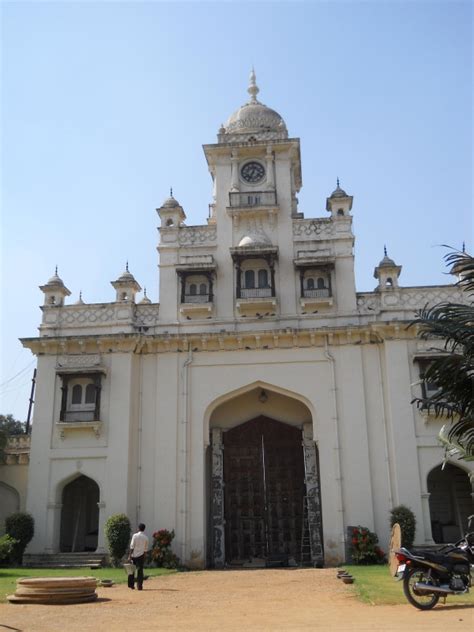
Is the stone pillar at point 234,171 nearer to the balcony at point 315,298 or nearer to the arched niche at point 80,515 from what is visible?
the balcony at point 315,298

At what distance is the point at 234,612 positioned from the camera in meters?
10.2

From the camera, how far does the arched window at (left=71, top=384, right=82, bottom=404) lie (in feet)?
76.4

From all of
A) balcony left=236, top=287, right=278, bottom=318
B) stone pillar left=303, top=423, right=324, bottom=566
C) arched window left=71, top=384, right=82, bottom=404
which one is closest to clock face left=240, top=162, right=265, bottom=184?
balcony left=236, top=287, right=278, bottom=318

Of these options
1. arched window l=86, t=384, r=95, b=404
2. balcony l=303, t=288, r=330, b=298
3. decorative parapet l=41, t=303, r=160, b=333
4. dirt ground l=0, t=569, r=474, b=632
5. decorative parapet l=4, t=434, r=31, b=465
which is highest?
balcony l=303, t=288, r=330, b=298

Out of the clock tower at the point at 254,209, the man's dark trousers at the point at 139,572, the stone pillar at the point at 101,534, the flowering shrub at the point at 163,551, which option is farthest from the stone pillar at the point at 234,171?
the man's dark trousers at the point at 139,572

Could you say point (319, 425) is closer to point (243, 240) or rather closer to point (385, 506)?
point (385, 506)

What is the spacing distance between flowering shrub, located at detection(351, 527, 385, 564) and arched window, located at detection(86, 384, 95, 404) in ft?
31.9

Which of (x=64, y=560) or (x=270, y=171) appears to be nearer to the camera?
(x=64, y=560)

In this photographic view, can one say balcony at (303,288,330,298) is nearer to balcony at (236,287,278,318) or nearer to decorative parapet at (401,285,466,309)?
balcony at (236,287,278,318)

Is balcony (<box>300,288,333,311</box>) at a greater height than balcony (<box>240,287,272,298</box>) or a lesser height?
lesser

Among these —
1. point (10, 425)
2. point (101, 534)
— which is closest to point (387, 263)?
point (101, 534)

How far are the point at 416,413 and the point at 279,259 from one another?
7155mm

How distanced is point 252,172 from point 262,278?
4691 mm

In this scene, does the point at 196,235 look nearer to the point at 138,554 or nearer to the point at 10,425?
the point at 138,554
